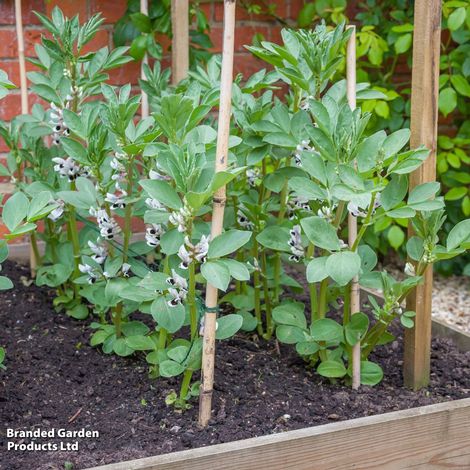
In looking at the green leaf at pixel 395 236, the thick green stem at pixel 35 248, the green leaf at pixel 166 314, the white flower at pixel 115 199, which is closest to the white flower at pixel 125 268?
the white flower at pixel 115 199

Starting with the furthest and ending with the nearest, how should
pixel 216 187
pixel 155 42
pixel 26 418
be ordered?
pixel 155 42
pixel 26 418
pixel 216 187

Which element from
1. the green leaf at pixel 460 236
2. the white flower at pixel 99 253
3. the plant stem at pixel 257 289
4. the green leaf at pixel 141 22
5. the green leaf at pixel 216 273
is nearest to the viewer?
the green leaf at pixel 216 273

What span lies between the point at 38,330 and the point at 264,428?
792mm

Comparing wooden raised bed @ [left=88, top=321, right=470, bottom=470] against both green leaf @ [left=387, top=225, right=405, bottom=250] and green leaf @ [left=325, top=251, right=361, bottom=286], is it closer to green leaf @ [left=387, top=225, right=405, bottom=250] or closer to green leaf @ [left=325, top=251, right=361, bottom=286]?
green leaf @ [left=325, top=251, right=361, bottom=286]

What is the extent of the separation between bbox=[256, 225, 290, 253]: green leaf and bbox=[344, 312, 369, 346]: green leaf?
9.0 inches

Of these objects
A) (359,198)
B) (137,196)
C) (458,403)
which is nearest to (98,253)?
(137,196)

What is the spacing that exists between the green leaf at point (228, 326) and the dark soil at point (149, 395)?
19 cm

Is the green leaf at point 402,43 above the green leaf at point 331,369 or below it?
above

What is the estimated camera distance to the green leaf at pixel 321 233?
1616 millimetres

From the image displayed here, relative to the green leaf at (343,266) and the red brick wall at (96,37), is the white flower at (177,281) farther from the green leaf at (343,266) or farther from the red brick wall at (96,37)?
the red brick wall at (96,37)

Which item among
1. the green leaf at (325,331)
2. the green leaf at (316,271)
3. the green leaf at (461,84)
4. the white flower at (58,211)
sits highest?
the green leaf at (461,84)

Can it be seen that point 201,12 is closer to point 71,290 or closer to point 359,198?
point 71,290

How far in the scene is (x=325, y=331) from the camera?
70.9 inches

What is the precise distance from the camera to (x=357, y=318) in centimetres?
180
